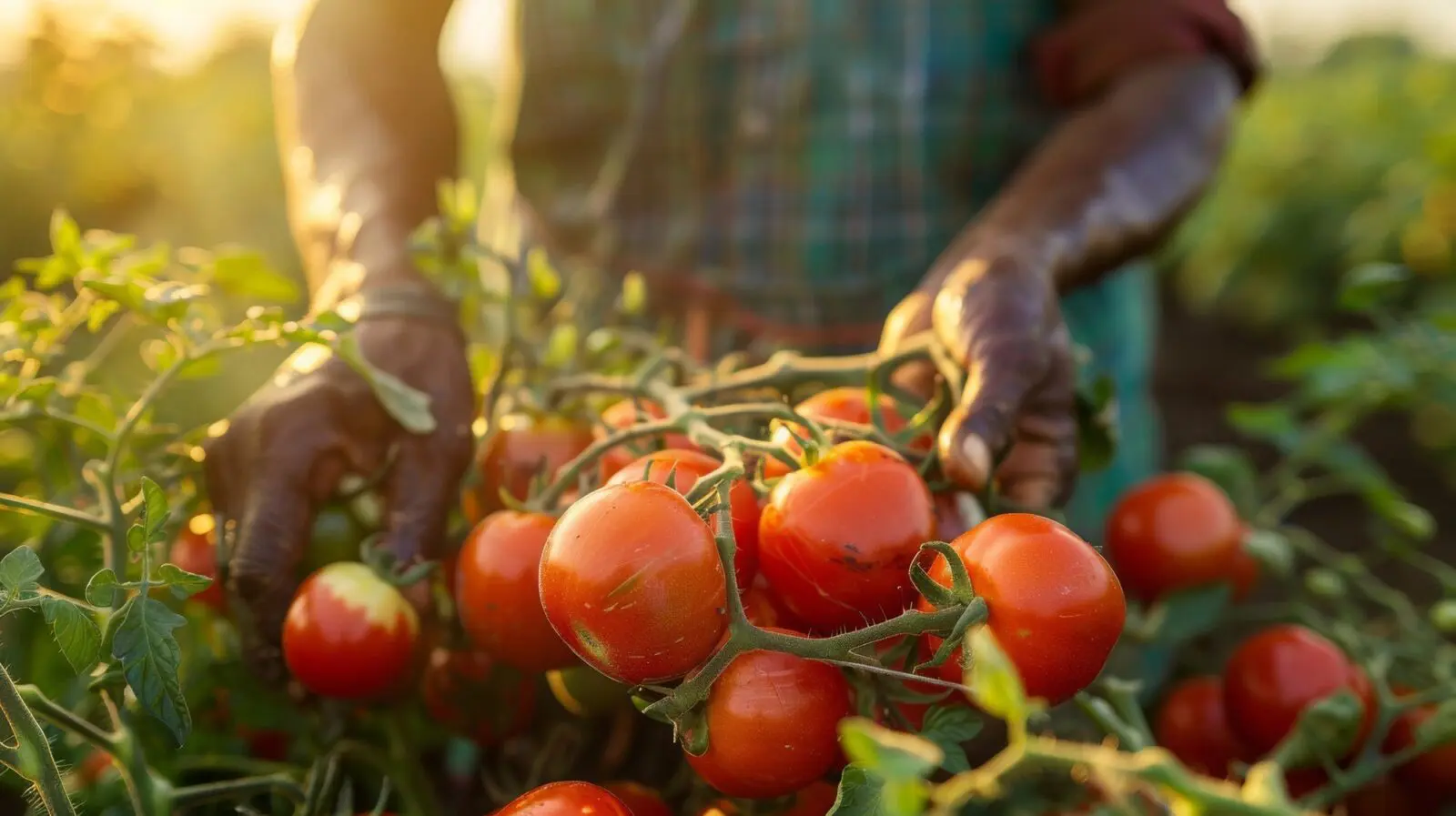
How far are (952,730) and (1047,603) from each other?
103 mm

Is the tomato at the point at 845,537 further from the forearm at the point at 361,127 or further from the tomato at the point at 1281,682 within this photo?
the forearm at the point at 361,127

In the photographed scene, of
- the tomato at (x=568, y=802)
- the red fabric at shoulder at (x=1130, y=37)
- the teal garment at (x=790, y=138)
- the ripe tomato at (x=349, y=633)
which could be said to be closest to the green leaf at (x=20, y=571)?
the ripe tomato at (x=349, y=633)

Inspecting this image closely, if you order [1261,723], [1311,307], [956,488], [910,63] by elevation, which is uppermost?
[910,63]

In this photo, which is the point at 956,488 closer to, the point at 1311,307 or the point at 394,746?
the point at 394,746

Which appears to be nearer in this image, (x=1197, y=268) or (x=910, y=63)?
(x=910, y=63)

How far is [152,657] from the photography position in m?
0.75

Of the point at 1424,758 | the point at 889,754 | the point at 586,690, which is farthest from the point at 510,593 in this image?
the point at 1424,758

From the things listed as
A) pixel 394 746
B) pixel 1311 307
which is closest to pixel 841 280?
pixel 394 746

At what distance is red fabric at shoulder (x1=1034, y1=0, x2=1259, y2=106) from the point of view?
1746mm

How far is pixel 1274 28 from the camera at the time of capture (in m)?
16.8

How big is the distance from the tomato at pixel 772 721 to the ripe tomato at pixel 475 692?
0.28m

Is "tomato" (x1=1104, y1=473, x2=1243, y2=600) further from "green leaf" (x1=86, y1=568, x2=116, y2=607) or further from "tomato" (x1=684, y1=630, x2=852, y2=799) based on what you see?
"green leaf" (x1=86, y1=568, x2=116, y2=607)

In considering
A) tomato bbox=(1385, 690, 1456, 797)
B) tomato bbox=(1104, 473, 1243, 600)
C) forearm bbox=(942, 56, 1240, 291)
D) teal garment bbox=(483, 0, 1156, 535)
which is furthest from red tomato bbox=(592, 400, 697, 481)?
teal garment bbox=(483, 0, 1156, 535)

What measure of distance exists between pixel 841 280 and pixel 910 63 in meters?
0.36
